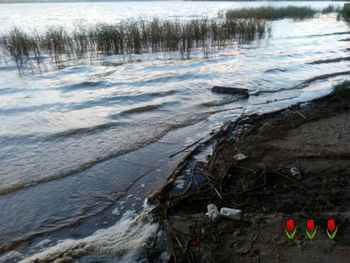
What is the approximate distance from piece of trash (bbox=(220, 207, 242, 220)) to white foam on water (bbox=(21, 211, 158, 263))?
89cm

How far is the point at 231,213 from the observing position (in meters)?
3.99

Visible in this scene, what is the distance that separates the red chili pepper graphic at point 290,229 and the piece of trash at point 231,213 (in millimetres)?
579

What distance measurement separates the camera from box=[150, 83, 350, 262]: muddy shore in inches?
133

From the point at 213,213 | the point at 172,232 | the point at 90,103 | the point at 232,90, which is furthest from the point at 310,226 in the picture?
the point at 90,103

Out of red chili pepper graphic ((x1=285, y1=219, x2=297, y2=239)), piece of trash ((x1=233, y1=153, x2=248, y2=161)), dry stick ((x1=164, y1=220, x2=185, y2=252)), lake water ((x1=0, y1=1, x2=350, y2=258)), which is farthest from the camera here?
piece of trash ((x1=233, y1=153, x2=248, y2=161))

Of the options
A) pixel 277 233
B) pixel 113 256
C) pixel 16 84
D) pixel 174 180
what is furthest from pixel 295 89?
pixel 16 84

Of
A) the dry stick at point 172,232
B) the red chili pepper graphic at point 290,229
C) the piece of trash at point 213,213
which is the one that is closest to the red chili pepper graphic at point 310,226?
the red chili pepper graphic at point 290,229

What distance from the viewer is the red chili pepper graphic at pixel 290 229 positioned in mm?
3478

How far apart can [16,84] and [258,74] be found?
10.4 m

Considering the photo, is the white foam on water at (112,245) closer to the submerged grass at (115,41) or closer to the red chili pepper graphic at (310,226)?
the red chili pepper graphic at (310,226)

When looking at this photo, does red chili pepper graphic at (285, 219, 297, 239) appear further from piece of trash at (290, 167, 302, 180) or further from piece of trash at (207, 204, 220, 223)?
piece of trash at (290, 167, 302, 180)

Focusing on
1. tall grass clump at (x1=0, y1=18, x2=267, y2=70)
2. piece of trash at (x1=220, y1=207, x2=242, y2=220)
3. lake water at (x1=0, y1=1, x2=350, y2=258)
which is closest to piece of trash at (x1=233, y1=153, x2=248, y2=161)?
lake water at (x1=0, y1=1, x2=350, y2=258)

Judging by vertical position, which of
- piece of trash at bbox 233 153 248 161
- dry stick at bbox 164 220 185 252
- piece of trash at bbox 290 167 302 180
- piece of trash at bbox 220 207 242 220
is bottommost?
dry stick at bbox 164 220 185 252

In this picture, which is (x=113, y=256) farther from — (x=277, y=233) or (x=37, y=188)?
(x=37, y=188)
